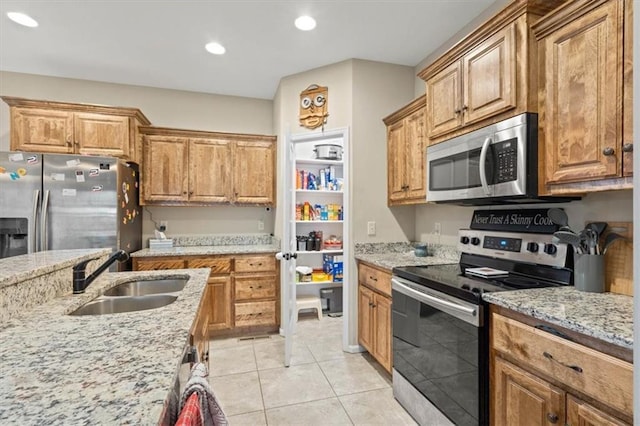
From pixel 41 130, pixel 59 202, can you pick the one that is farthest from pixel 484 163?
pixel 41 130

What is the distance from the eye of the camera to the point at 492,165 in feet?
5.83

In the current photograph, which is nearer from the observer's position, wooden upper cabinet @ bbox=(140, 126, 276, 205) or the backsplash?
wooden upper cabinet @ bbox=(140, 126, 276, 205)

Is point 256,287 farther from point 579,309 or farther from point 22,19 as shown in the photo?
point 22,19

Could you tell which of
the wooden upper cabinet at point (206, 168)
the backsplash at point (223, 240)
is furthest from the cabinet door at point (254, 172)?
the backsplash at point (223, 240)

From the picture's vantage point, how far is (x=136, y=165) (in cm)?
348

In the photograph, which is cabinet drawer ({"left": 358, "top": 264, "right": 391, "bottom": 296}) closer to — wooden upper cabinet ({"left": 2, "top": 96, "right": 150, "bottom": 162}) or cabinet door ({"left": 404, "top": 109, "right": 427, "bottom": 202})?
cabinet door ({"left": 404, "top": 109, "right": 427, "bottom": 202})

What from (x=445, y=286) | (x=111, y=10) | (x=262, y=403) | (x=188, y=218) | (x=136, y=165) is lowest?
(x=262, y=403)

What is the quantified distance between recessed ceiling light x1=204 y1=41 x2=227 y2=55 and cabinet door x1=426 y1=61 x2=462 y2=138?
185 cm

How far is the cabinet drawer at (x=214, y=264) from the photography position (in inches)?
130

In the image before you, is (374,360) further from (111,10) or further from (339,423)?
(111,10)

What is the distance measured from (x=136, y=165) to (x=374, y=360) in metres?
3.16

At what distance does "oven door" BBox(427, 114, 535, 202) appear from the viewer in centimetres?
162

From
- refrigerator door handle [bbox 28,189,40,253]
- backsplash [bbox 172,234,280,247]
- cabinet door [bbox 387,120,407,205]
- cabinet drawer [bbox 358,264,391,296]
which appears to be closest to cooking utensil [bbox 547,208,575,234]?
cabinet drawer [bbox 358,264,391,296]

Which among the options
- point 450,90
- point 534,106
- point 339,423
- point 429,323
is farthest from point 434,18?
point 339,423
